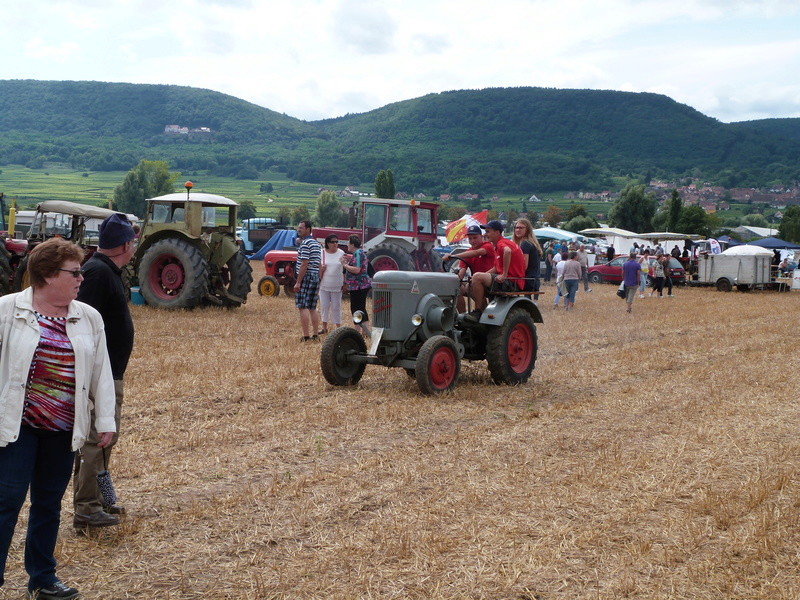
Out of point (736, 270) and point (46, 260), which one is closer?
point (46, 260)

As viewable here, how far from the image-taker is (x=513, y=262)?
862 cm

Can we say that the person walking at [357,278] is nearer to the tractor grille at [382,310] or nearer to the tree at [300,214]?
the tractor grille at [382,310]

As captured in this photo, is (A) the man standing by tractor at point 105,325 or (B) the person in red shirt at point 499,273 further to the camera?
(B) the person in red shirt at point 499,273

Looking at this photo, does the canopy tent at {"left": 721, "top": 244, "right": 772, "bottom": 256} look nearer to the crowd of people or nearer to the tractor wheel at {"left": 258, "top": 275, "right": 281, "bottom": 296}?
the tractor wheel at {"left": 258, "top": 275, "right": 281, "bottom": 296}

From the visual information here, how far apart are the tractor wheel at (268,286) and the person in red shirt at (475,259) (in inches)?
425

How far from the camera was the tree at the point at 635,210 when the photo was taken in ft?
227

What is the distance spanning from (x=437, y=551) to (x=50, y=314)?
193 centimetres

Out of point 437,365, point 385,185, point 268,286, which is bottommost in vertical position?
point 437,365

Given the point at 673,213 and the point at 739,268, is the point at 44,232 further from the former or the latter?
the point at 673,213

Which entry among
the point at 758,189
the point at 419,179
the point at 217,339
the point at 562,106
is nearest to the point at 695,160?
the point at 758,189

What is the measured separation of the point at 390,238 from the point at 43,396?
15161 millimetres

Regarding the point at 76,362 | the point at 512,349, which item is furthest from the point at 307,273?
the point at 76,362

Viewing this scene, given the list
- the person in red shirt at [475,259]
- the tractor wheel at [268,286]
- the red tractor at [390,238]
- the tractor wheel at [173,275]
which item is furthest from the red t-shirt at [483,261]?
the tractor wheel at [268,286]

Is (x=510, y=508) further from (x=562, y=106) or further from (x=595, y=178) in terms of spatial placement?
(x=562, y=106)
